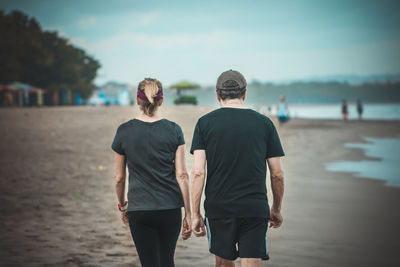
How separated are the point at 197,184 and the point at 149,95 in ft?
2.32

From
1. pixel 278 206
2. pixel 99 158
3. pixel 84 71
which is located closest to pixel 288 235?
pixel 278 206

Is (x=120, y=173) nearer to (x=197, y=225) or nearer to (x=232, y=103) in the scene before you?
(x=197, y=225)

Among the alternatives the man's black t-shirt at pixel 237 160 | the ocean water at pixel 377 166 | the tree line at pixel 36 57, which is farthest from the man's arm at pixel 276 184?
the tree line at pixel 36 57

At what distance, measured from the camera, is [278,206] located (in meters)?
3.38

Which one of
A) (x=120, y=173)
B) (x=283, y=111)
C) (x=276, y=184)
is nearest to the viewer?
(x=276, y=184)

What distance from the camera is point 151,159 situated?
329cm

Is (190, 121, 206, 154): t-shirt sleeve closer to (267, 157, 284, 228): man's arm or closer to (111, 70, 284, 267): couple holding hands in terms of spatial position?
(111, 70, 284, 267): couple holding hands

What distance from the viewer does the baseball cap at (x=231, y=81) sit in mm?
3299

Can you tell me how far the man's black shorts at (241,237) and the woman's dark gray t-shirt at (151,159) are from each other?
36cm

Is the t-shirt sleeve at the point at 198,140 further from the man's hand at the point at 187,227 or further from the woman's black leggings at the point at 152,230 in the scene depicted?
the man's hand at the point at 187,227

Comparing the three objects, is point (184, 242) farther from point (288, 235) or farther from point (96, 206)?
point (96, 206)

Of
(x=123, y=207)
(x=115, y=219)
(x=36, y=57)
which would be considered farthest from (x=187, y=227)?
(x=36, y=57)

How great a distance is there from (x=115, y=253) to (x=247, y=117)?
3239 mm

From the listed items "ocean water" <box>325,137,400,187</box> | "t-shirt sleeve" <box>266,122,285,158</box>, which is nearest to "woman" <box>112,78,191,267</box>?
"t-shirt sleeve" <box>266,122,285,158</box>
